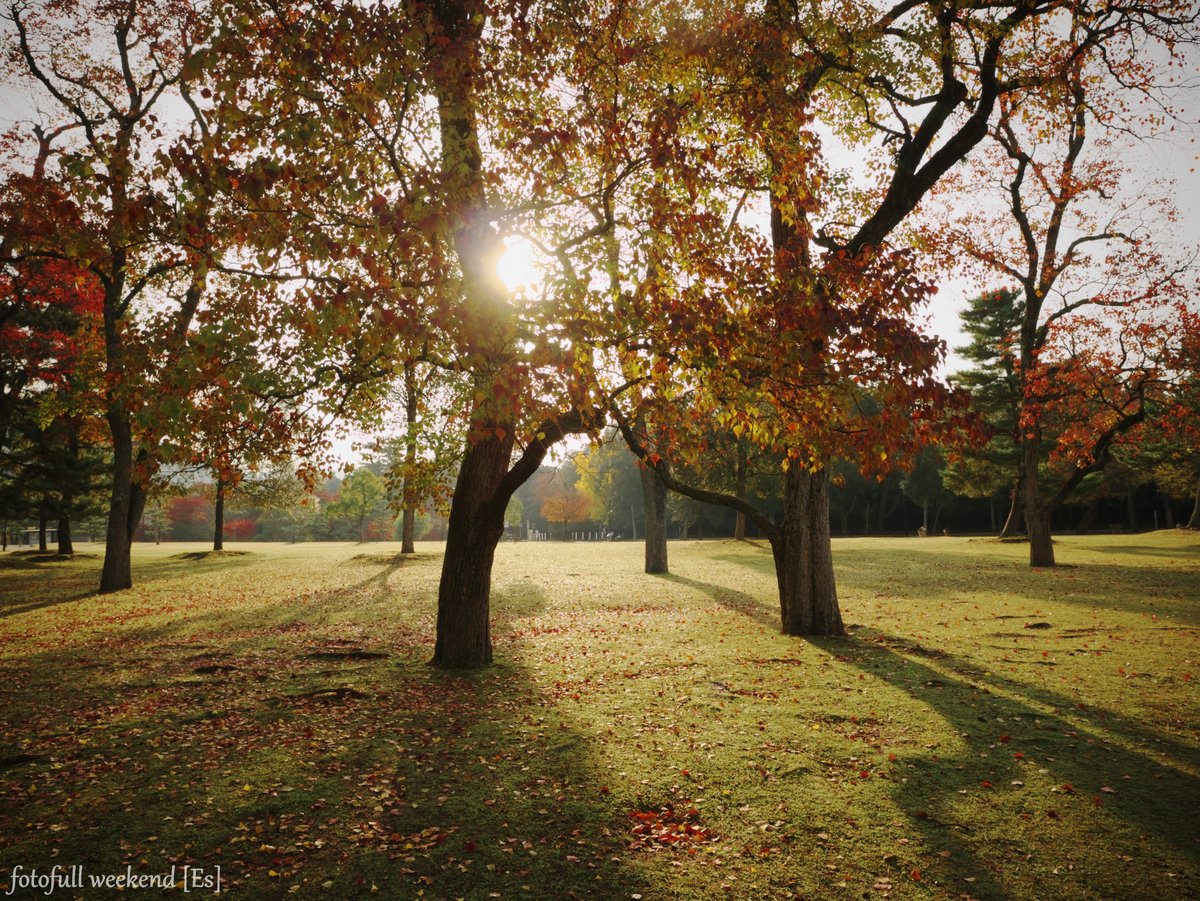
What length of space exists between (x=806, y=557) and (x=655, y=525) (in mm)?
14339

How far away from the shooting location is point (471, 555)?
10.3 m

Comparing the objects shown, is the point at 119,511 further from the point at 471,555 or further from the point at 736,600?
the point at 736,600

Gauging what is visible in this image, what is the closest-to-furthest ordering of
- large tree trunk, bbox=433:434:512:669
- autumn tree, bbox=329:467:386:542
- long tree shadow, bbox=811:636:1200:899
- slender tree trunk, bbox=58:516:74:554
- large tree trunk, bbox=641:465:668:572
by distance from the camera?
long tree shadow, bbox=811:636:1200:899 → large tree trunk, bbox=433:434:512:669 → autumn tree, bbox=329:467:386:542 → large tree trunk, bbox=641:465:668:572 → slender tree trunk, bbox=58:516:74:554

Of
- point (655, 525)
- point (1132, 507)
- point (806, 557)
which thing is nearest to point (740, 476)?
point (655, 525)

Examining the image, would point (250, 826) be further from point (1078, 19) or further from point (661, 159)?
point (1078, 19)

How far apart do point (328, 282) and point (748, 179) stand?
6629 millimetres

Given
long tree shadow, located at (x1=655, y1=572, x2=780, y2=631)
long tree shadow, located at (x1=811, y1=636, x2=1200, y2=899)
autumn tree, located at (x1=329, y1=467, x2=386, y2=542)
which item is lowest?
long tree shadow, located at (x1=655, y1=572, x2=780, y2=631)

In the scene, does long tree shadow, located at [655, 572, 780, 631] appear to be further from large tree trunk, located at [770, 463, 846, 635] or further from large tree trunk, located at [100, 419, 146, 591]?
large tree trunk, located at [100, 419, 146, 591]

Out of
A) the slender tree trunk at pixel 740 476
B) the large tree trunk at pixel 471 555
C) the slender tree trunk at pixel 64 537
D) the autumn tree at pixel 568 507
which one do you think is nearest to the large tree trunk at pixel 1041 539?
the slender tree trunk at pixel 740 476

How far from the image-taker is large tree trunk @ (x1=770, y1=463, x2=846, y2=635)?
1233 cm

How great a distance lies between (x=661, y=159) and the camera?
7426 millimetres

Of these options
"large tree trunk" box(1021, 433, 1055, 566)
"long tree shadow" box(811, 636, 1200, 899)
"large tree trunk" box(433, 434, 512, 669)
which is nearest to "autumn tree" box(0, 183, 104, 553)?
"large tree trunk" box(433, 434, 512, 669)

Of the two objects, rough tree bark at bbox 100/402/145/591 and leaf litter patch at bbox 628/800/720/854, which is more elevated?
rough tree bark at bbox 100/402/145/591

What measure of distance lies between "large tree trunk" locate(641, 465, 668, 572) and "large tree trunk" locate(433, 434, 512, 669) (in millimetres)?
15698
